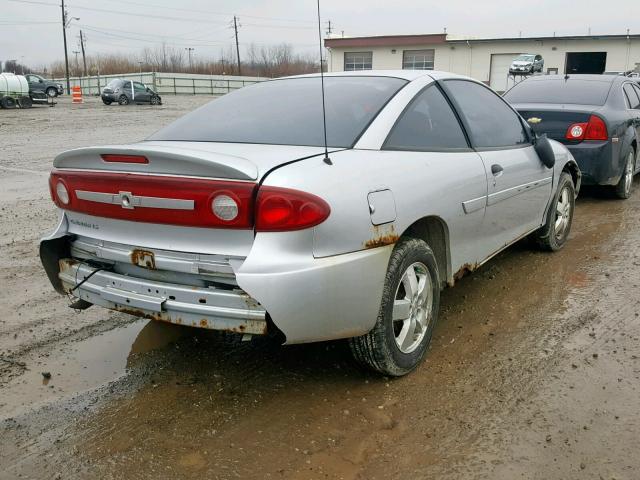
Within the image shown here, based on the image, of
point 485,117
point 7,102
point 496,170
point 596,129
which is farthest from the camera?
point 7,102

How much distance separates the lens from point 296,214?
2.49 m

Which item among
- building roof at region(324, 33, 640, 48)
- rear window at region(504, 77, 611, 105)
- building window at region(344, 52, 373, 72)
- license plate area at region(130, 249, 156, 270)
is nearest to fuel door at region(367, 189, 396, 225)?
license plate area at region(130, 249, 156, 270)

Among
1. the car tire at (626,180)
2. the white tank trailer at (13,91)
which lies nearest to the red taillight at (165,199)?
the car tire at (626,180)

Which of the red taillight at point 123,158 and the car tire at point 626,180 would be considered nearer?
the red taillight at point 123,158

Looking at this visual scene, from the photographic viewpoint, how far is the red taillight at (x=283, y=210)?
2.49 metres

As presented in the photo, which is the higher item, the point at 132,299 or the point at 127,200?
the point at 127,200

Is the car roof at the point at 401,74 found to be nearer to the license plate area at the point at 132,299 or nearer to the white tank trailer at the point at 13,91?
the license plate area at the point at 132,299

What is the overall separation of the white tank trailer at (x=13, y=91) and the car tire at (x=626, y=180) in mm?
32071

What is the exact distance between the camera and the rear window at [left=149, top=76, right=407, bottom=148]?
320cm

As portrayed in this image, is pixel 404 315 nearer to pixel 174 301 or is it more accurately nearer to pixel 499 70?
pixel 174 301

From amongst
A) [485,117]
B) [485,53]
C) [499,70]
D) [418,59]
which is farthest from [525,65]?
[485,117]

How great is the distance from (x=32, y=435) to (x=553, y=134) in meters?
6.37

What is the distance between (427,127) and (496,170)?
0.67 m

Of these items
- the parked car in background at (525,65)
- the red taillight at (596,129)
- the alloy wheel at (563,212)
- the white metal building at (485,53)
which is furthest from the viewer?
the white metal building at (485,53)
